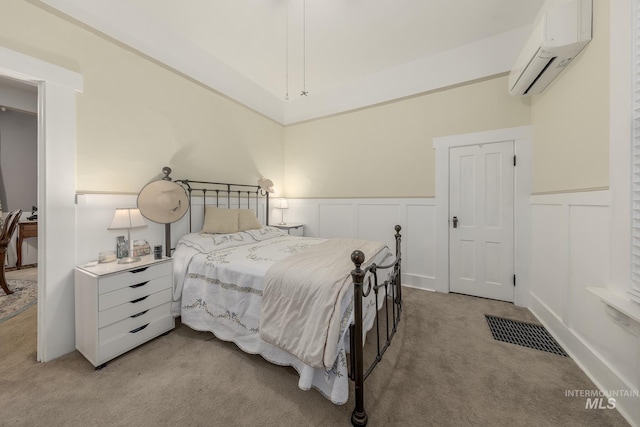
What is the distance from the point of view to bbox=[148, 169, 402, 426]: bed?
53.1 inches

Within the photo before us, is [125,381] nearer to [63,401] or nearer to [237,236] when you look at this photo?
[63,401]

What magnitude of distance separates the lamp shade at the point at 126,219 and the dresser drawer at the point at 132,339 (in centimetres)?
91

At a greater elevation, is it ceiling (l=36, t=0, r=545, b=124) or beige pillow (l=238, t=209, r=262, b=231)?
ceiling (l=36, t=0, r=545, b=124)

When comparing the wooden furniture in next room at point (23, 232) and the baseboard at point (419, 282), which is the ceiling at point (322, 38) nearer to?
the baseboard at point (419, 282)

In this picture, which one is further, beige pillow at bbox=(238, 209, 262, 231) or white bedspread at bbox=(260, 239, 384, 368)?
beige pillow at bbox=(238, 209, 262, 231)

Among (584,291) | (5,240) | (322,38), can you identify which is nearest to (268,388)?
(584,291)

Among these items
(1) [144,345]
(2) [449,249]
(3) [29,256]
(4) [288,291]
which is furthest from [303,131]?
(3) [29,256]

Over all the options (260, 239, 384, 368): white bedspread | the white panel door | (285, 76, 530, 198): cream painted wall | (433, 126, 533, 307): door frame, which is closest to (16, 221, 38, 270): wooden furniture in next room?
(285, 76, 530, 198): cream painted wall

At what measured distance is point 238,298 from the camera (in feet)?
6.32

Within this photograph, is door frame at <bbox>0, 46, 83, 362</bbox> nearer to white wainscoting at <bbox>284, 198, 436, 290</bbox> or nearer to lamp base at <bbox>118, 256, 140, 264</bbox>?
lamp base at <bbox>118, 256, 140, 264</bbox>

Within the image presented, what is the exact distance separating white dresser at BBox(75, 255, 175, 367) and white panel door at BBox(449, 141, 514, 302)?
352cm

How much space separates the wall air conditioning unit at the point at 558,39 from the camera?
1751mm

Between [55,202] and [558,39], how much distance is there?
13.9ft

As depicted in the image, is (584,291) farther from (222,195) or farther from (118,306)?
(222,195)
